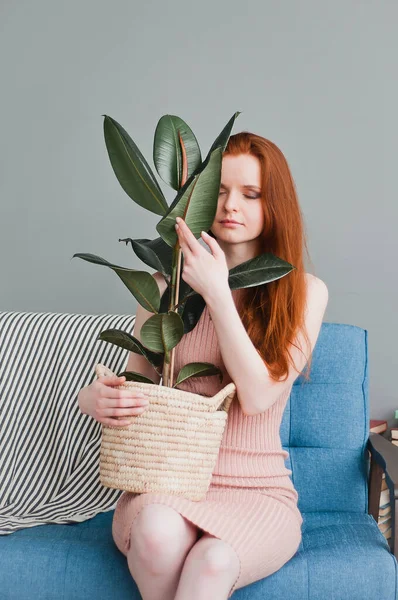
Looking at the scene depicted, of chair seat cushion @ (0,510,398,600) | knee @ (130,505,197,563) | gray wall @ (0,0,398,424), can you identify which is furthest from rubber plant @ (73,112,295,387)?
gray wall @ (0,0,398,424)

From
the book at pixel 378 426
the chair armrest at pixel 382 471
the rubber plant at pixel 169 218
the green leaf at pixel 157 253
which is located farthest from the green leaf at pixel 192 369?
the book at pixel 378 426

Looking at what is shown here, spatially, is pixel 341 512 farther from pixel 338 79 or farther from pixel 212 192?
pixel 338 79

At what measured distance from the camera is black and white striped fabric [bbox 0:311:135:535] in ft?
6.42

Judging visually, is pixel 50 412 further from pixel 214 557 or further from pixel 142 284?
pixel 214 557

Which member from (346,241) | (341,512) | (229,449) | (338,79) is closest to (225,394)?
(229,449)

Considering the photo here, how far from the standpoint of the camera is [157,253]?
152 cm

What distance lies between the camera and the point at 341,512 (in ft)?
6.16

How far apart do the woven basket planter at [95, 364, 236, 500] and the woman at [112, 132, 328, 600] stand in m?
0.03

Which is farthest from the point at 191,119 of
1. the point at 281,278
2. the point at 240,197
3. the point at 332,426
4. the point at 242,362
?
the point at 242,362

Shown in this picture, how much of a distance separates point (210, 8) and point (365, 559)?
190 centimetres

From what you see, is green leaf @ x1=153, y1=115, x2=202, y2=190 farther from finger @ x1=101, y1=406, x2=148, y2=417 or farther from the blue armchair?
the blue armchair

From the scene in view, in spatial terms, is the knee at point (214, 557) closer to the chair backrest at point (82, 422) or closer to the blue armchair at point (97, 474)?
the blue armchair at point (97, 474)

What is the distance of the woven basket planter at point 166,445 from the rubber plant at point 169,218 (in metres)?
0.12

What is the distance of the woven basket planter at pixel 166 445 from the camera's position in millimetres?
1307
